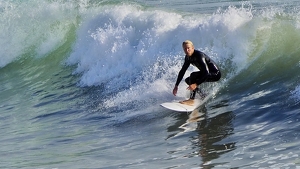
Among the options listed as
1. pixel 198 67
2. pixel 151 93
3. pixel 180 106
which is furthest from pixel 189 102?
pixel 151 93

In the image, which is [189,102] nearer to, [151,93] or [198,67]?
[198,67]

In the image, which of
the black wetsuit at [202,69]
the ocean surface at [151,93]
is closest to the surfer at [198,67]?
the black wetsuit at [202,69]

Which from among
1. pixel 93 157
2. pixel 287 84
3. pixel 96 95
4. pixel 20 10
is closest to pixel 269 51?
pixel 287 84

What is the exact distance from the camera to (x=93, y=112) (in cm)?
1243

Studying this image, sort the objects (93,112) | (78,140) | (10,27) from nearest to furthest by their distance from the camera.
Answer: (78,140)
(93,112)
(10,27)

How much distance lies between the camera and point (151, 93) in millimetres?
12320

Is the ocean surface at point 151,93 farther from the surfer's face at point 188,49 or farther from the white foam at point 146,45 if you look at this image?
the surfer's face at point 188,49

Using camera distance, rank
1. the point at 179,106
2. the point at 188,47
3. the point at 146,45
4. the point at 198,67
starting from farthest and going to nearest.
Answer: the point at 146,45 < the point at 198,67 < the point at 179,106 < the point at 188,47

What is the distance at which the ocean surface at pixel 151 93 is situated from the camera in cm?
841

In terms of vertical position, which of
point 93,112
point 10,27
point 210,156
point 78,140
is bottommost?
point 210,156

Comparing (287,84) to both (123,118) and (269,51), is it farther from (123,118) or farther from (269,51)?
(123,118)

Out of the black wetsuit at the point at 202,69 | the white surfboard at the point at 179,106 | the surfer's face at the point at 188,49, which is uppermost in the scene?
the surfer's face at the point at 188,49

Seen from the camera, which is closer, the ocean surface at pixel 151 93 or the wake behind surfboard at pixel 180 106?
the ocean surface at pixel 151 93

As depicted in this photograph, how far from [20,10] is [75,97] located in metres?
11.2
